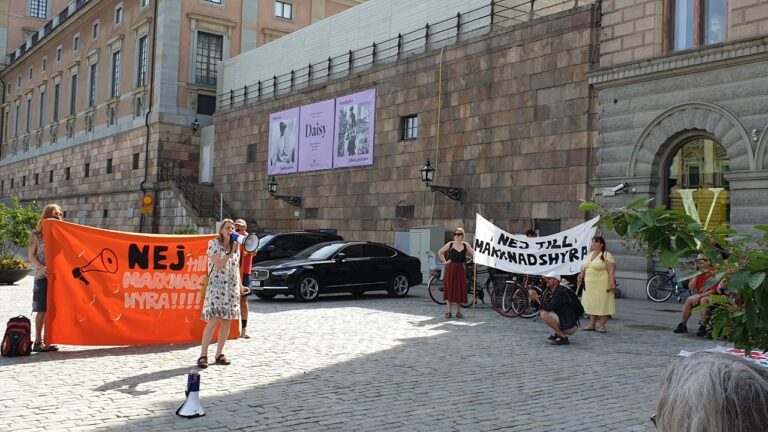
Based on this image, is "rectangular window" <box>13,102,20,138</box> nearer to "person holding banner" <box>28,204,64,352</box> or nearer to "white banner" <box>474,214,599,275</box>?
"white banner" <box>474,214,599,275</box>

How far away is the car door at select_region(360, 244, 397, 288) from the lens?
18.4 metres

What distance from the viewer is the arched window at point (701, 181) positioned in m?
16.8

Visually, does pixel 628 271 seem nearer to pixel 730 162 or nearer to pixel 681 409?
pixel 730 162

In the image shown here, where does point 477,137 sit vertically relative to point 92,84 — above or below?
below

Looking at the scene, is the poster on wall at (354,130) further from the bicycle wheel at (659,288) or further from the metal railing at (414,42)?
the bicycle wheel at (659,288)

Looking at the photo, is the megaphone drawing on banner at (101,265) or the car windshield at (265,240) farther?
the car windshield at (265,240)

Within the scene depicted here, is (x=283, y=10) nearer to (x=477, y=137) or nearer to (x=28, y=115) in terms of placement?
(x=477, y=137)

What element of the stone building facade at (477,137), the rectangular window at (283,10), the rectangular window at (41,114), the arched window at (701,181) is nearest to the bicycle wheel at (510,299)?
the arched window at (701,181)

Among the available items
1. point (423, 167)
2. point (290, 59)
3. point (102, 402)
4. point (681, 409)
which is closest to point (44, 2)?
point (290, 59)

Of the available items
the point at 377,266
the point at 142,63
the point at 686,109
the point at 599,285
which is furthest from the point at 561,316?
the point at 142,63

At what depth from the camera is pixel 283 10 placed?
147ft

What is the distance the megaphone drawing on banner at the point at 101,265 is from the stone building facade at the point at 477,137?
12814 millimetres

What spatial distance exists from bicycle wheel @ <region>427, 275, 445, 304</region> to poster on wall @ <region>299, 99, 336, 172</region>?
1302cm

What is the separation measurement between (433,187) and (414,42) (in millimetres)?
6222
